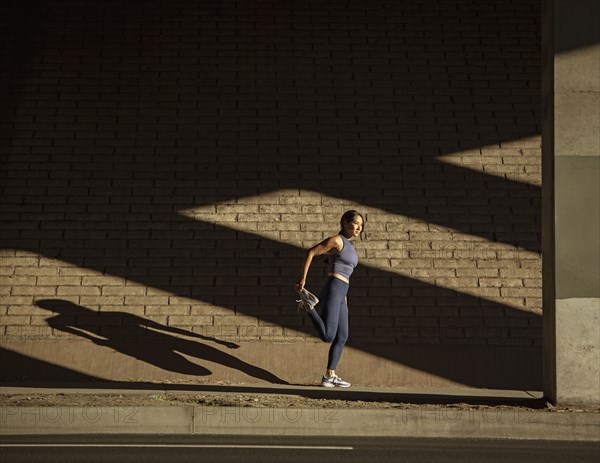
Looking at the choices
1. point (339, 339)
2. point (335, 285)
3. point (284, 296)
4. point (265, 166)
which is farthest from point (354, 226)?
point (265, 166)

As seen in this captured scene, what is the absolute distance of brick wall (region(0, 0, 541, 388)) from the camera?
11.5 m

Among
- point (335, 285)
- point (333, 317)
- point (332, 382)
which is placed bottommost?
point (332, 382)

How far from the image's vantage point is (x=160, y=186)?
39.8 feet

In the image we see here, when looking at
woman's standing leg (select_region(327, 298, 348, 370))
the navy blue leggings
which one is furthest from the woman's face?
woman's standing leg (select_region(327, 298, 348, 370))

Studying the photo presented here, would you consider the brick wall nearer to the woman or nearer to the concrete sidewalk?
the woman

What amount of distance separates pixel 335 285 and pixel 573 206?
255 cm

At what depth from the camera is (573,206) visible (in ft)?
27.5

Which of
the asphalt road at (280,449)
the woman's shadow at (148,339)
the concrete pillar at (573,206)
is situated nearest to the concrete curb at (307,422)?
the asphalt road at (280,449)

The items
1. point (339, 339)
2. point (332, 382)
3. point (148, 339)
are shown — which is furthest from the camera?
point (148, 339)

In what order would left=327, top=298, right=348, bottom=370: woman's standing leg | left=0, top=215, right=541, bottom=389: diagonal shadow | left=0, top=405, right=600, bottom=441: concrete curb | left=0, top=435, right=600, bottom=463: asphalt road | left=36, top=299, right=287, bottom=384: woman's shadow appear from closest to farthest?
1. left=0, top=435, right=600, bottom=463: asphalt road
2. left=0, top=405, right=600, bottom=441: concrete curb
3. left=327, top=298, right=348, bottom=370: woman's standing leg
4. left=36, top=299, right=287, bottom=384: woman's shadow
5. left=0, top=215, right=541, bottom=389: diagonal shadow

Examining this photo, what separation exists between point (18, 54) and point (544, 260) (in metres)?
7.82

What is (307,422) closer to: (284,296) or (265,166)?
(284,296)

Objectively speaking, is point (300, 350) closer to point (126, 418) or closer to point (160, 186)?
point (160, 186)

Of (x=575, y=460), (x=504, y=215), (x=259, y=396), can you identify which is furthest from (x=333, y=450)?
(x=504, y=215)
